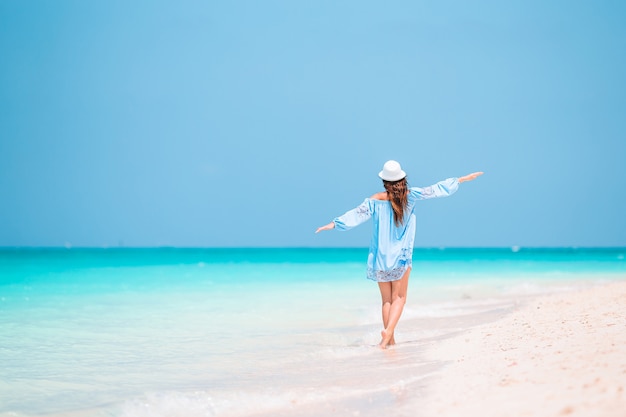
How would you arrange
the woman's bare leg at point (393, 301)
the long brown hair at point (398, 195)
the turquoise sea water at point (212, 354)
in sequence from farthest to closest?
1. the woman's bare leg at point (393, 301)
2. the long brown hair at point (398, 195)
3. the turquoise sea water at point (212, 354)

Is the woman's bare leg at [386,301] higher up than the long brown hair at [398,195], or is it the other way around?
the long brown hair at [398,195]

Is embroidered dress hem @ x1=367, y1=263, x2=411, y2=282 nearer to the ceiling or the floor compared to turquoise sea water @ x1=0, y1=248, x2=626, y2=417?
nearer to the ceiling

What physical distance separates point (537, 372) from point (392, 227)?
2.42 m

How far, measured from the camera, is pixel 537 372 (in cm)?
351

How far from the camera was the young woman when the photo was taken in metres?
5.68

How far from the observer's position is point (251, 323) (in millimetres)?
8227

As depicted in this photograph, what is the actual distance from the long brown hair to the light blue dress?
0.22ft

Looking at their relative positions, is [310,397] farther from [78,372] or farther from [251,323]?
[251,323]

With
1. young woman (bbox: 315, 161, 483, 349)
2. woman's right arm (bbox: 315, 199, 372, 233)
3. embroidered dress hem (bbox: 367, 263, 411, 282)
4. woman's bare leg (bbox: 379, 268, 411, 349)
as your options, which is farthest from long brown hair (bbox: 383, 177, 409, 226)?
woman's bare leg (bbox: 379, 268, 411, 349)

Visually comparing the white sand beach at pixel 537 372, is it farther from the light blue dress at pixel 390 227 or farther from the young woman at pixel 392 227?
the light blue dress at pixel 390 227

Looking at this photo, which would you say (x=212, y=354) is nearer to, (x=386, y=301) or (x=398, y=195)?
(x=386, y=301)

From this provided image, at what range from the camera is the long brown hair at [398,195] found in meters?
5.64

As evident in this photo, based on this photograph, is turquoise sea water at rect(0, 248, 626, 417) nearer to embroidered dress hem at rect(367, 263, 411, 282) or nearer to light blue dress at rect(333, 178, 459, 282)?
embroidered dress hem at rect(367, 263, 411, 282)

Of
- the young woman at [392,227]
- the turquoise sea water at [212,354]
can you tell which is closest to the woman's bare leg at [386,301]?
the young woman at [392,227]
